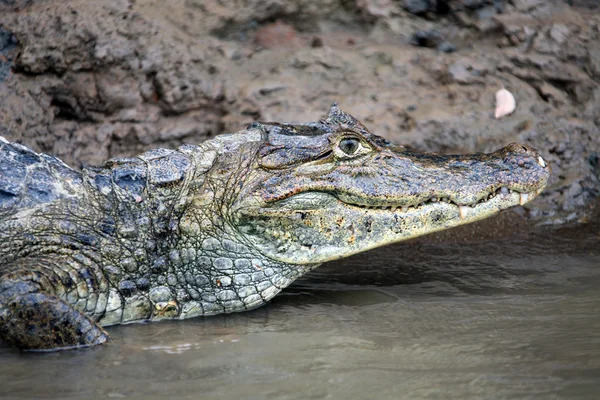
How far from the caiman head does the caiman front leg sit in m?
0.88

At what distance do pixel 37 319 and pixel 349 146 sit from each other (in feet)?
5.43

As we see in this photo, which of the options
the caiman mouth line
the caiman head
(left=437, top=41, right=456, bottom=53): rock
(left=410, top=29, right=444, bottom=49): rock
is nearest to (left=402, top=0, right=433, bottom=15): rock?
(left=410, top=29, right=444, bottom=49): rock

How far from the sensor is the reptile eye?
3.96 m

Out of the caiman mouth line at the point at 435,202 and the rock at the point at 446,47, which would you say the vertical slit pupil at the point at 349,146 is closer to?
the caiman mouth line at the point at 435,202

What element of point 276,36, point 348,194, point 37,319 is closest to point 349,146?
point 348,194

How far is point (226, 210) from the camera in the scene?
3.89 metres

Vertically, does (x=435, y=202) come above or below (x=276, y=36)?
below

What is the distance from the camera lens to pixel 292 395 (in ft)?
9.54

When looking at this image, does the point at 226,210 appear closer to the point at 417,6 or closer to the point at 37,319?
the point at 37,319

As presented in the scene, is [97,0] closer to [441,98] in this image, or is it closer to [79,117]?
[79,117]

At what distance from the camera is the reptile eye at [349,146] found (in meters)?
3.96

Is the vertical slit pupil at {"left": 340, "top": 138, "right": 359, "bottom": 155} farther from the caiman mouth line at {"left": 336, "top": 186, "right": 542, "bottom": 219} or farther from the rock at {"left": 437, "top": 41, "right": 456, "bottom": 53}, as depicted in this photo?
the rock at {"left": 437, "top": 41, "right": 456, "bottom": 53}

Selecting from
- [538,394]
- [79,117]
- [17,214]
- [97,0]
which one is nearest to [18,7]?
[97,0]

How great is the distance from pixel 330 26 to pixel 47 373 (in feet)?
12.6
